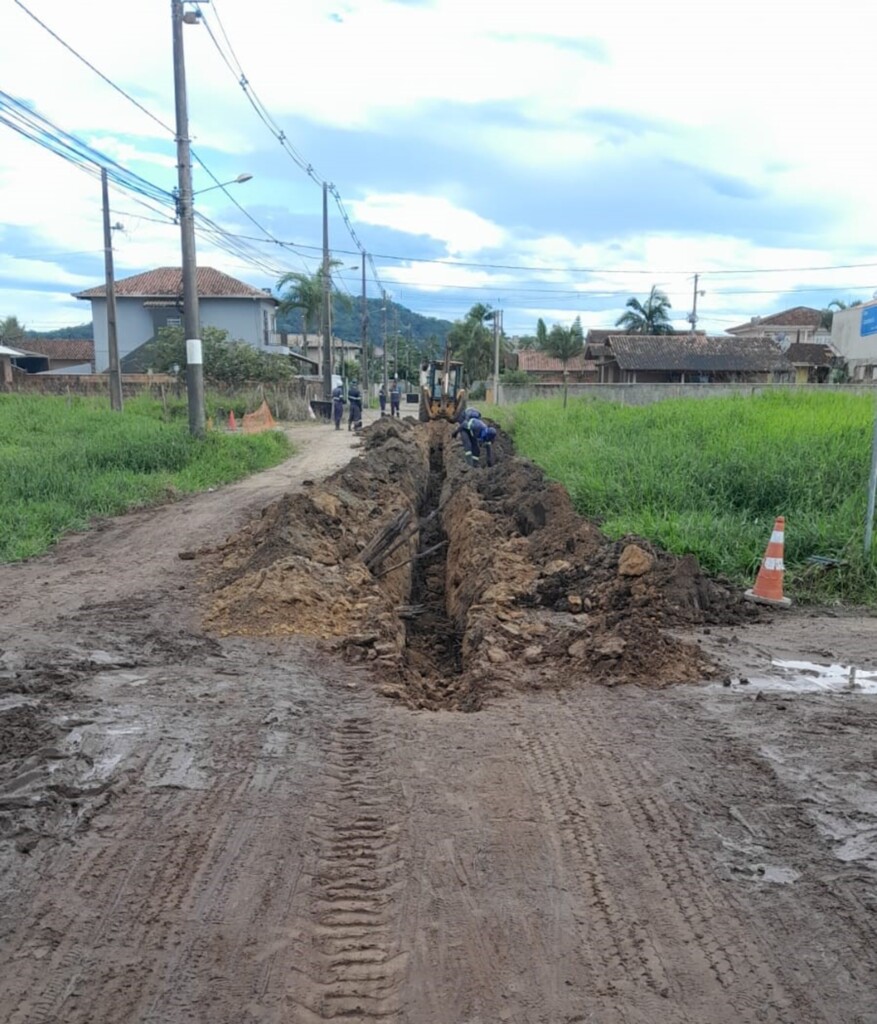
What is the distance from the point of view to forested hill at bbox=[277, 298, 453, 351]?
193 ft

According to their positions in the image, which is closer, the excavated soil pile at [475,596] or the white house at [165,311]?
the excavated soil pile at [475,596]

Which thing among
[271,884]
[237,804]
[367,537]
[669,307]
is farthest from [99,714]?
[669,307]

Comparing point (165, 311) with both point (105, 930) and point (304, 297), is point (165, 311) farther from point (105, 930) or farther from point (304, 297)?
point (105, 930)

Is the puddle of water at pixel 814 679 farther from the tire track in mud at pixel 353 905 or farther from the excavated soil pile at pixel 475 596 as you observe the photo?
the tire track in mud at pixel 353 905

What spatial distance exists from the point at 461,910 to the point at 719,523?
6.69 meters

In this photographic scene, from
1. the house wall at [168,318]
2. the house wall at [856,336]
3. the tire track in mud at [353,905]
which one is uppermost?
the house wall at [168,318]

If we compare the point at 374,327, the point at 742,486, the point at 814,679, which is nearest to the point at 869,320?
the point at 742,486

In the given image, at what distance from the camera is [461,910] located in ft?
9.73

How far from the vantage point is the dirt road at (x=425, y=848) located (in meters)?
2.58

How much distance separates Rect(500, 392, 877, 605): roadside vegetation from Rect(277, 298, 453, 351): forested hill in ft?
127

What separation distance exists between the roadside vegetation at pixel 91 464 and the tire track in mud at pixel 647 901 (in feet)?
26.0

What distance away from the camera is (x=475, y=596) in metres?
8.26

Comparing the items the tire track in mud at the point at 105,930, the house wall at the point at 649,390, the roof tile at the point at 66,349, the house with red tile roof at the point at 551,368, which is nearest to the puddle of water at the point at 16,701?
the tire track in mud at the point at 105,930

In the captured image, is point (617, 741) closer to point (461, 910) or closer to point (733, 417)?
point (461, 910)
